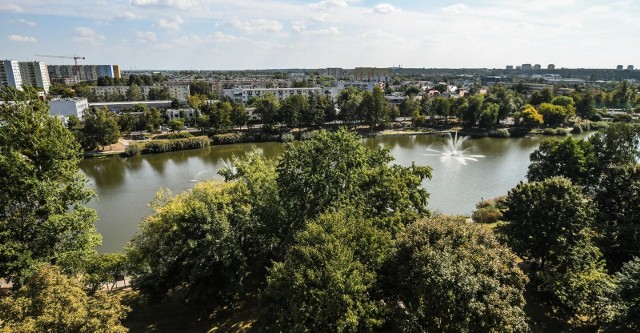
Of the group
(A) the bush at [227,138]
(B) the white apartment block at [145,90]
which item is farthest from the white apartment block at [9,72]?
(A) the bush at [227,138]

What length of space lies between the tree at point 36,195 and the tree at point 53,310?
3.34m

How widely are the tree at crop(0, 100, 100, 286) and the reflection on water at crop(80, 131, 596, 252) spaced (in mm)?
7040

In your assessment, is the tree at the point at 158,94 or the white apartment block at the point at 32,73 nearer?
the tree at the point at 158,94

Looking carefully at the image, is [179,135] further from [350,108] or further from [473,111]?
[473,111]

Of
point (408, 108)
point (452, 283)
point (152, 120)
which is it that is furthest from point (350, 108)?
point (452, 283)

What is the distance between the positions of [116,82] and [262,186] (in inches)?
3788

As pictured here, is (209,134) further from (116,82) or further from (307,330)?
(116,82)

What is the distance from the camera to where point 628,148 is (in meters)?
17.6

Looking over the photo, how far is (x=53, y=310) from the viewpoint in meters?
6.78

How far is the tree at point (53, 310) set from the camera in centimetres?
664

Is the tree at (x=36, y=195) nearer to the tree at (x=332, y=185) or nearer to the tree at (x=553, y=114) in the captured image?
the tree at (x=332, y=185)

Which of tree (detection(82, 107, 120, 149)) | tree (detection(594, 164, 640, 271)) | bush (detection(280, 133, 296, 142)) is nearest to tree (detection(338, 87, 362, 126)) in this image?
bush (detection(280, 133, 296, 142))

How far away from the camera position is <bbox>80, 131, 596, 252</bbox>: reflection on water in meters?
22.0

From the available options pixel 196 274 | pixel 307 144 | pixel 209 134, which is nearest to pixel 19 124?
pixel 196 274
